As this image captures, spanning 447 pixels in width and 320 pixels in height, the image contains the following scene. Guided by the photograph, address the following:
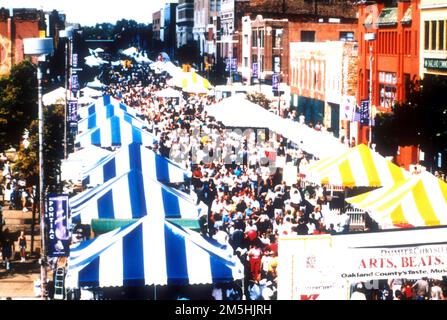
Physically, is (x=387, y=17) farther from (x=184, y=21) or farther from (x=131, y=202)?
(x=184, y=21)

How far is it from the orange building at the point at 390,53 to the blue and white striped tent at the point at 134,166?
724 inches

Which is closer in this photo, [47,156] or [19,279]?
[19,279]

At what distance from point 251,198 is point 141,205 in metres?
5.71

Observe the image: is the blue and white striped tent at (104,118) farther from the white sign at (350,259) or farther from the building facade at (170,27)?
the building facade at (170,27)

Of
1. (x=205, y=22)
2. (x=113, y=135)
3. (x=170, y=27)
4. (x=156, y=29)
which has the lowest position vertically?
(x=113, y=135)

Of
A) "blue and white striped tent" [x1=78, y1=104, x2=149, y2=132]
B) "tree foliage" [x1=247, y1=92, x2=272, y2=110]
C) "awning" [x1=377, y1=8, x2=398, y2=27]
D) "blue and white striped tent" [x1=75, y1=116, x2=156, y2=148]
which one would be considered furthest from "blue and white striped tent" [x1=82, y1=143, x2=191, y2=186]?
"tree foliage" [x1=247, y1=92, x2=272, y2=110]

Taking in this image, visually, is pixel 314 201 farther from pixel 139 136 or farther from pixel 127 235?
pixel 127 235

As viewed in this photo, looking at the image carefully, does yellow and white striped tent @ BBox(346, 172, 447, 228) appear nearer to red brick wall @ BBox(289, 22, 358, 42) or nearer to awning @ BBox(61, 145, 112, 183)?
awning @ BBox(61, 145, 112, 183)

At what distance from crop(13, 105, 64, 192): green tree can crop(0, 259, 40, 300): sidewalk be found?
10.5 feet

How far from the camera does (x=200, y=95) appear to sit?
5962 cm

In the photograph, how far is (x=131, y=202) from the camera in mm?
15727

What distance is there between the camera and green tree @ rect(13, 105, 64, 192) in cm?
2125

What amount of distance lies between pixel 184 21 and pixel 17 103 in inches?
3132

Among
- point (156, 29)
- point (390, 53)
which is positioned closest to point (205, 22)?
point (156, 29)
